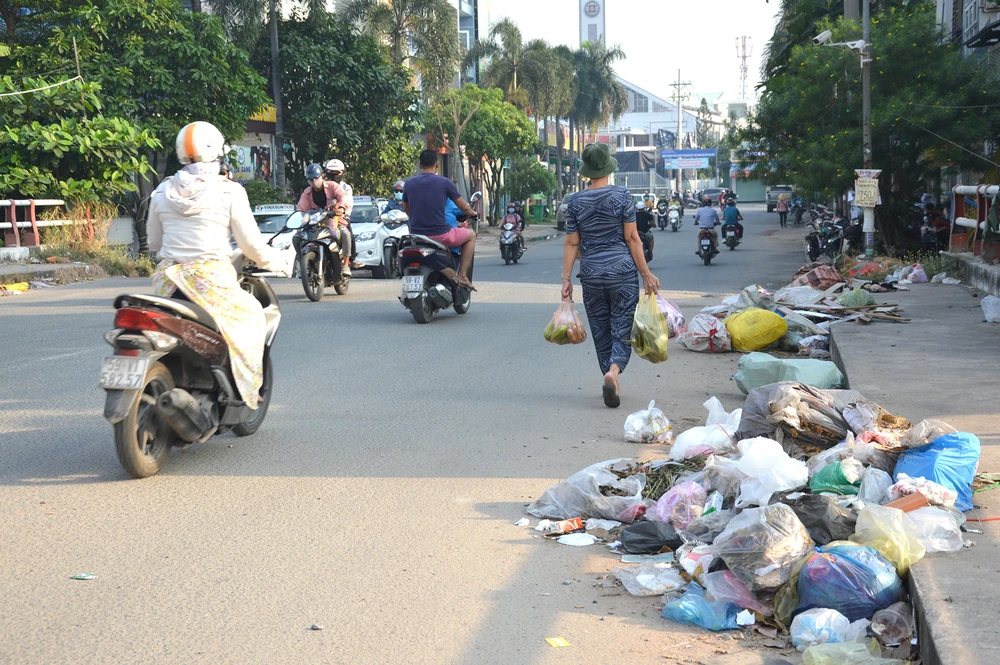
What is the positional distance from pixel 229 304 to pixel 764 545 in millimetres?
3350

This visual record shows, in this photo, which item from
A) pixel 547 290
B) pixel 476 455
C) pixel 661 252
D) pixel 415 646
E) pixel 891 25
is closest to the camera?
pixel 415 646

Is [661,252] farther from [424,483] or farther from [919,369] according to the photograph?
[424,483]

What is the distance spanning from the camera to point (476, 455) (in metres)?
6.43

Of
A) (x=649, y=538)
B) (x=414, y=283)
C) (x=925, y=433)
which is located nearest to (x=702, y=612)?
(x=649, y=538)

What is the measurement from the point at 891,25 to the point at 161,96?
55.2 ft

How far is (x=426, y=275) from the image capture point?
40.2 feet

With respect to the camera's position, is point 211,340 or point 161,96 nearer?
point 211,340

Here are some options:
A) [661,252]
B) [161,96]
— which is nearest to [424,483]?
[161,96]

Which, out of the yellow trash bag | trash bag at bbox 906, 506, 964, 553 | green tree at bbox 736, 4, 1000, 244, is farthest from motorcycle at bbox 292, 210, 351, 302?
green tree at bbox 736, 4, 1000, 244

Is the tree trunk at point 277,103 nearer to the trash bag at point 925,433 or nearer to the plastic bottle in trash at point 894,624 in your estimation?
the trash bag at point 925,433

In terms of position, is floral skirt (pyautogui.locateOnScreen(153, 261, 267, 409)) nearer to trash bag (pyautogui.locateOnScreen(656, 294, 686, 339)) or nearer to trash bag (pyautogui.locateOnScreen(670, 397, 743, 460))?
trash bag (pyautogui.locateOnScreen(670, 397, 743, 460))

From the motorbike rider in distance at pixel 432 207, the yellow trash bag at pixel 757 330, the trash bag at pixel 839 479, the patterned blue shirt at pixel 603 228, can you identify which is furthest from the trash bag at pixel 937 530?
the motorbike rider in distance at pixel 432 207

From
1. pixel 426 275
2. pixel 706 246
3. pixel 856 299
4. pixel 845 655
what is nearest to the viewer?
pixel 845 655

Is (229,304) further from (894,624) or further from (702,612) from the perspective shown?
(894,624)
